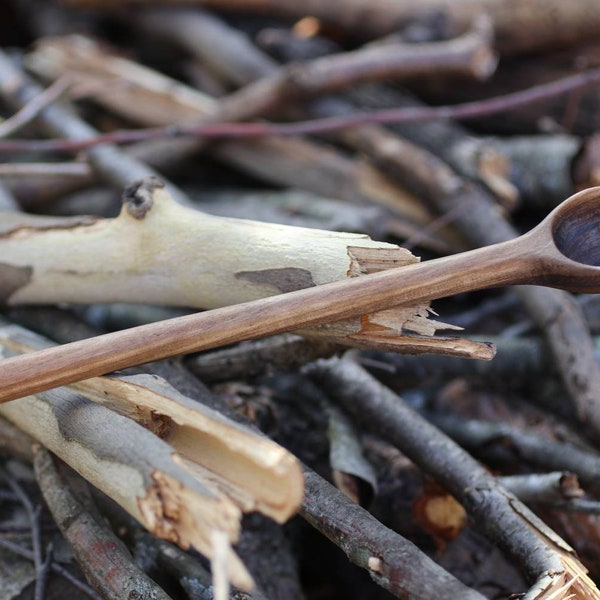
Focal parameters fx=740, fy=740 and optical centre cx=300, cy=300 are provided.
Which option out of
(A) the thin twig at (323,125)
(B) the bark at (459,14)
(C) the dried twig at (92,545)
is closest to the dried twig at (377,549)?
(C) the dried twig at (92,545)

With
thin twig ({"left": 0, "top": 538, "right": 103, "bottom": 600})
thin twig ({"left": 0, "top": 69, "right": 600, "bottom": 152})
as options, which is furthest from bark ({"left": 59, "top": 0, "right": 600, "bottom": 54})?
thin twig ({"left": 0, "top": 538, "right": 103, "bottom": 600})

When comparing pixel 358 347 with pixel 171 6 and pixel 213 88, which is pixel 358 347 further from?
pixel 171 6

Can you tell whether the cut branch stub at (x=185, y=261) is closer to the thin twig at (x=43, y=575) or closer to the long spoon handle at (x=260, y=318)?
the long spoon handle at (x=260, y=318)

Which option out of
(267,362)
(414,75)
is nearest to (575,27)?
(414,75)

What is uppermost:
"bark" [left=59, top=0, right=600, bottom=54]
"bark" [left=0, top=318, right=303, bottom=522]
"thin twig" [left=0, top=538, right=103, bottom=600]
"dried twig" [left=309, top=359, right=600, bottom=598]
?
"bark" [left=59, top=0, right=600, bottom=54]

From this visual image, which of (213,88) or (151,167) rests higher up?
(213,88)

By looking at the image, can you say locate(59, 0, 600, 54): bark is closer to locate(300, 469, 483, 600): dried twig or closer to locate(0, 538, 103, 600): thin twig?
locate(300, 469, 483, 600): dried twig
